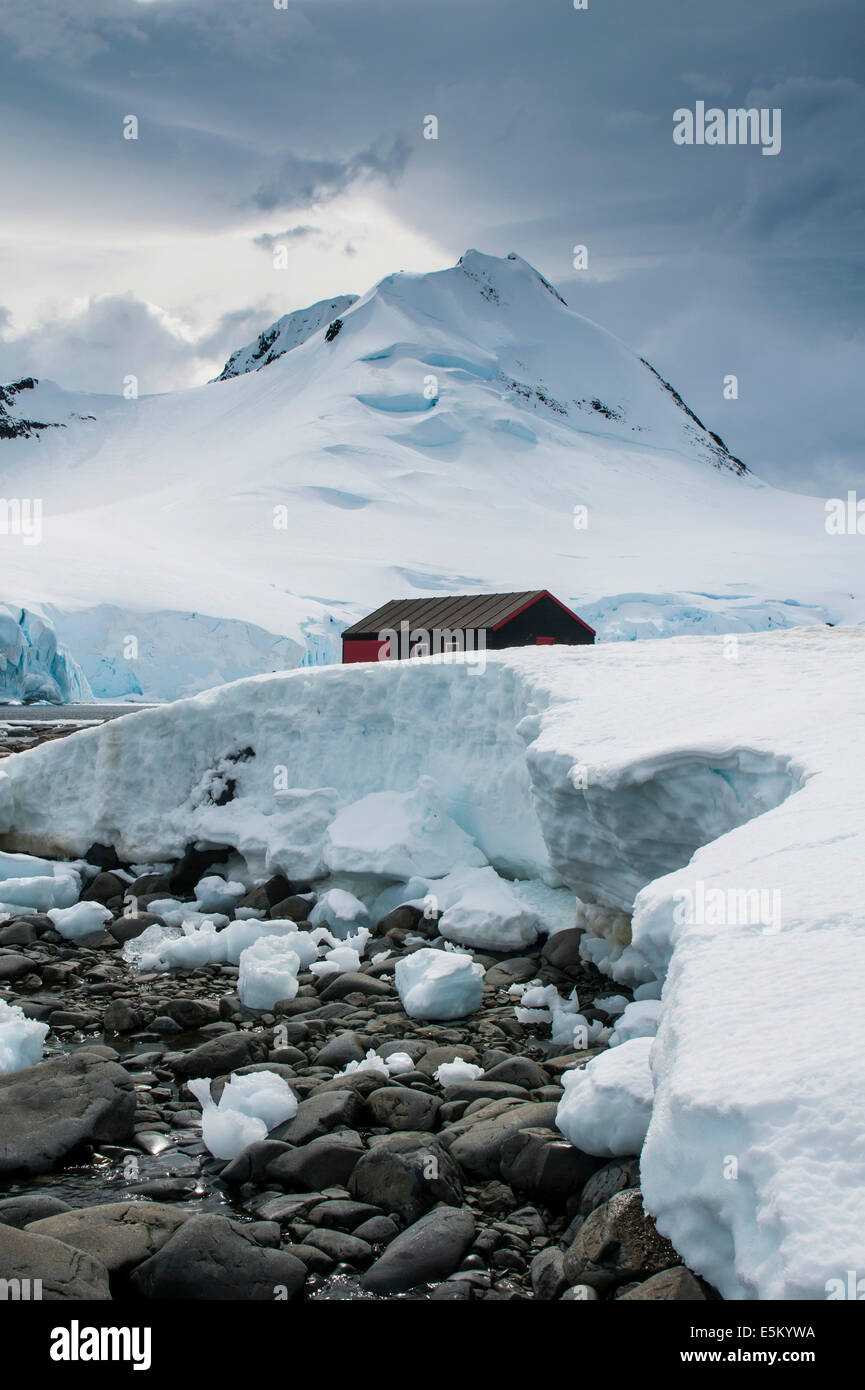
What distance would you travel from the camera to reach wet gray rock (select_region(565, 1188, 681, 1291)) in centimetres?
305

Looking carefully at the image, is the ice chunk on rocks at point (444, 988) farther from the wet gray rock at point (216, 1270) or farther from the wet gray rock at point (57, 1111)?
the wet gray rock at point (216, 1270)

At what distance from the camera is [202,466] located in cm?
8462

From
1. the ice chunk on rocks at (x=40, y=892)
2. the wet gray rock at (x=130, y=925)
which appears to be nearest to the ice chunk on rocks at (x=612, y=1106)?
the wet gray rock at (x=130, y=925)

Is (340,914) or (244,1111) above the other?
(340,914)

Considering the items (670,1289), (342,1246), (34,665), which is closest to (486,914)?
(342,1246)

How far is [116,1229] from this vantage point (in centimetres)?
358

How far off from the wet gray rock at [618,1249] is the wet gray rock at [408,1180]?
27.4 inches

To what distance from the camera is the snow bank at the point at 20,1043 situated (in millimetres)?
5153

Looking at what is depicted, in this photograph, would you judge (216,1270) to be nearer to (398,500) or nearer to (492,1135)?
(492,1135)

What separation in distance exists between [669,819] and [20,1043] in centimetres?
368

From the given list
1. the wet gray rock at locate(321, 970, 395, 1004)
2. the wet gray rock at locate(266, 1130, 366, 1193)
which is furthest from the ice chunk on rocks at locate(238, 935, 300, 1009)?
the wet gray rock at locate(266, 1130, 366, 1193)

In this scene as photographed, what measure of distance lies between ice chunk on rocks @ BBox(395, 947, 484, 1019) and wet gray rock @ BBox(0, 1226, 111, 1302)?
9.29 ft

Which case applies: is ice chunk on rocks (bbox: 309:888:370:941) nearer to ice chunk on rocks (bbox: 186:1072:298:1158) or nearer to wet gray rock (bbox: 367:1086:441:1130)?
ice chunk on rocks (bbox: 186:1072:298:1158)
